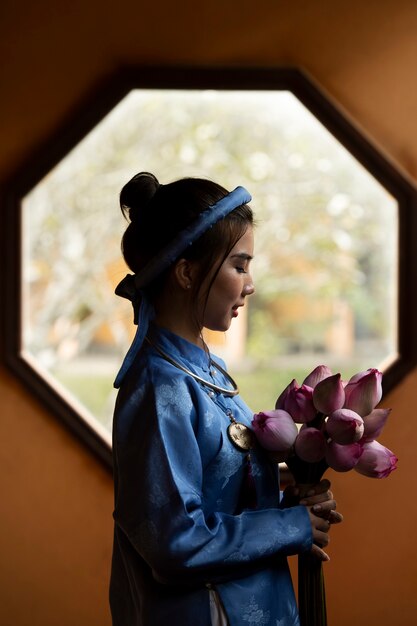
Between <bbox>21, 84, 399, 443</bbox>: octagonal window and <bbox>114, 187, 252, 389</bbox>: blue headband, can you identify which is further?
<bbox>21, 84, 399, 443</bbox>: octagonal window

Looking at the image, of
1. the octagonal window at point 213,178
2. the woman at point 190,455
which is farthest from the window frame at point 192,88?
the octagonal window at point 213,178

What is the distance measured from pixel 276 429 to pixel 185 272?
0.29 meters

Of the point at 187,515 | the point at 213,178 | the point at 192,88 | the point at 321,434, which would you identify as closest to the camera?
the point at 187,515

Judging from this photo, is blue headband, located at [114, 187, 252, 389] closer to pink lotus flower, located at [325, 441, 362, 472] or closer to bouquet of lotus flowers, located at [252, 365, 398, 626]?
bouquet of lotus flowers, located at [252, 365, 398, 626]

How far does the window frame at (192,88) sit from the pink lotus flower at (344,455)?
1.42 meters

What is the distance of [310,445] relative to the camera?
1.37 meters

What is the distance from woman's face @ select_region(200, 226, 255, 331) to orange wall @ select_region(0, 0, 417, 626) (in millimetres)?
1429

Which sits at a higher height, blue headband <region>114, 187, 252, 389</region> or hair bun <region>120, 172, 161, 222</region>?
hair bun <region>120, 172, 161, 222</region>

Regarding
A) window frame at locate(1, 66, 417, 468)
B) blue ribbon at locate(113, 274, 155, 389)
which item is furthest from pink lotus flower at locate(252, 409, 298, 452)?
window frame at locate(1, 66, 417, 468)

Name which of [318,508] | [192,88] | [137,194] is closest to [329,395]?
[318,508]

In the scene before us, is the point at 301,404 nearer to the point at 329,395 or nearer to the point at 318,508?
the point at 329,395

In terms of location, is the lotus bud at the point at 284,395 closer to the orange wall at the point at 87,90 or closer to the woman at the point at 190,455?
the woman at the point at 190,455

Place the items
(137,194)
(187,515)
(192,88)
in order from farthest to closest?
(192,88), (137,194), (187,515)

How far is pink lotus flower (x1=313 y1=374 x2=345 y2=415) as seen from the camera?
1.35 metres
